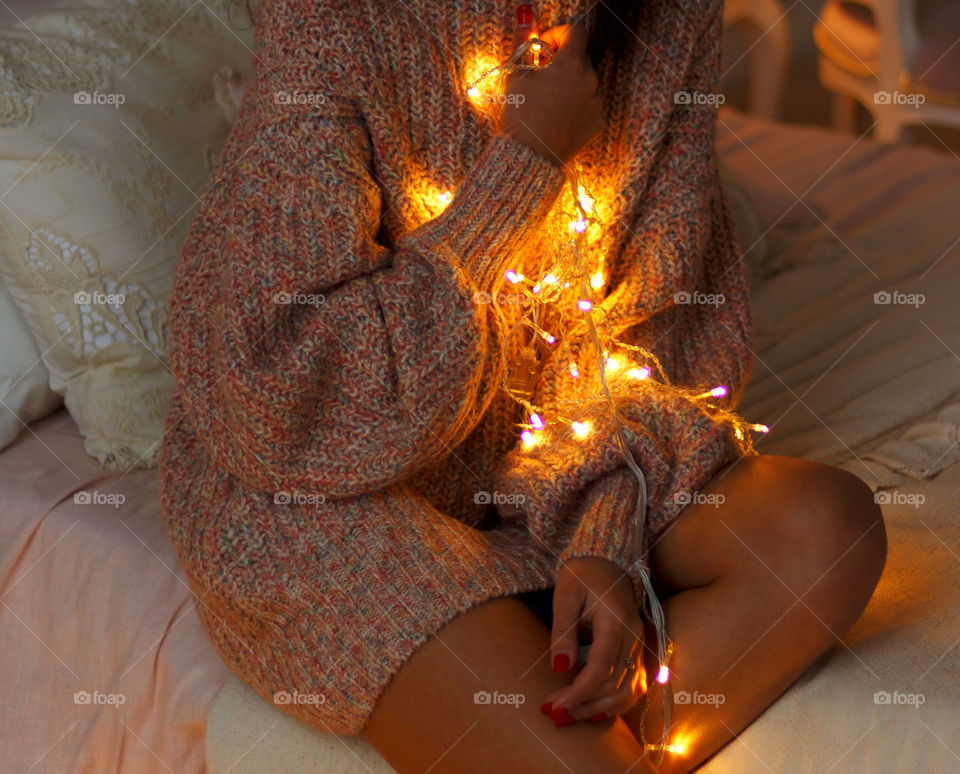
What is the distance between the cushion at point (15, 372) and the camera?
125 cm

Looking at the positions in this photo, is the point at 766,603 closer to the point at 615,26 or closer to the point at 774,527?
the point at 774,527

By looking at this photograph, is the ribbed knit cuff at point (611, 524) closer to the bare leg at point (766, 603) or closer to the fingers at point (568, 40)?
the bare leg at point (766, 603)

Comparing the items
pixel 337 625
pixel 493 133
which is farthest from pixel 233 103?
pixel 337 625

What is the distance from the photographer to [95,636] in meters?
1.11

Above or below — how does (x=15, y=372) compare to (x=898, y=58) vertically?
below

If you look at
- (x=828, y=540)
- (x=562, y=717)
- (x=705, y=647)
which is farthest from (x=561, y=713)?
(x=828, y=540)

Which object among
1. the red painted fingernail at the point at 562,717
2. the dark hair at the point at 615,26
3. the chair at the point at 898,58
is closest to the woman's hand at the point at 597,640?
the red painted fingernail at the point at 562,717

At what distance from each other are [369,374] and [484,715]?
30 cm

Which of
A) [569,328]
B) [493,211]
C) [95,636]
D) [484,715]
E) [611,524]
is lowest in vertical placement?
[95,636]

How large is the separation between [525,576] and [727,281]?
0.42m

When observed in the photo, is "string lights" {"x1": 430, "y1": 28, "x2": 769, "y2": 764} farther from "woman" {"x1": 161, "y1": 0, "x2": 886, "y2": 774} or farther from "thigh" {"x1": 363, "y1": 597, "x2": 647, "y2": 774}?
"thigh" {"x1": 363, "y1": 597, "x2": 647, "y2": 774}

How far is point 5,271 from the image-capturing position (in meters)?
1.23

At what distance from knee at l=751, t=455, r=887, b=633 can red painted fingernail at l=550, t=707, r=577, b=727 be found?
22cm

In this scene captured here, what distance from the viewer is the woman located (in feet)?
2.94
